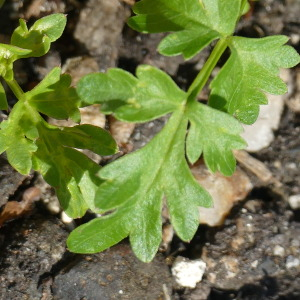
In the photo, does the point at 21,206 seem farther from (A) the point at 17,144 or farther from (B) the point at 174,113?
(B) the point at 174,113

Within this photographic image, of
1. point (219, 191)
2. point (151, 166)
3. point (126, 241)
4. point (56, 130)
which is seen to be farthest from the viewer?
point (219, 191)

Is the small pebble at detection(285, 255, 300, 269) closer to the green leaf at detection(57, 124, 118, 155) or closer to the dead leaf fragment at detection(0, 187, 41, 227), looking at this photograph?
the green leaf at detection(57, 124, 118, 155)

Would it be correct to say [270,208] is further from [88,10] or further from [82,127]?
[88,10]

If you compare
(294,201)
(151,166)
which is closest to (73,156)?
(151,166)

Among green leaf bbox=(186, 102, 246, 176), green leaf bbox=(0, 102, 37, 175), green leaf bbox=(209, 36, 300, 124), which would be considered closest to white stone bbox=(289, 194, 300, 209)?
green leaf bbox=(209, 36, 300, 124)

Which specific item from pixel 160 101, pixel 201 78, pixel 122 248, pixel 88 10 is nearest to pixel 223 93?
pixel 201 78

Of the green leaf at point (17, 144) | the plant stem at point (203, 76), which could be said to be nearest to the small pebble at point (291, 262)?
the plant stem at point (203, 76)
